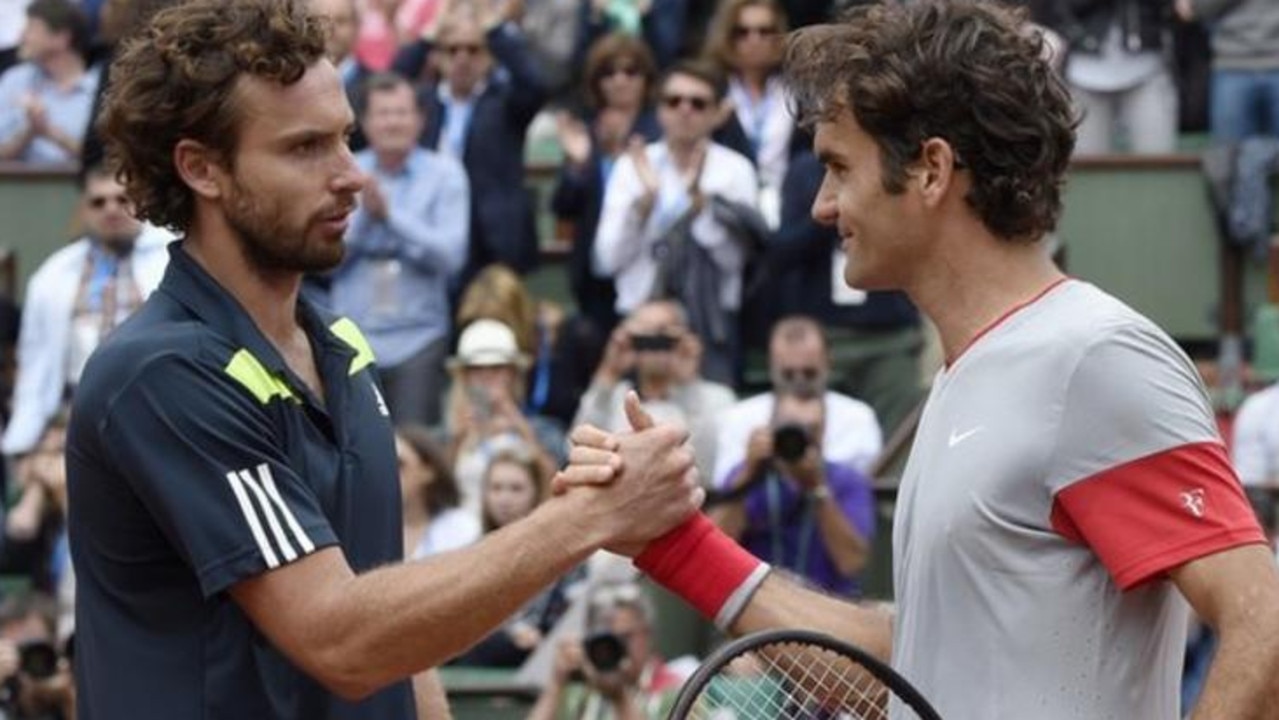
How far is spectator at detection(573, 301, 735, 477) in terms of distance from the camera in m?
10.9

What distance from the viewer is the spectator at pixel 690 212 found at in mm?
11859

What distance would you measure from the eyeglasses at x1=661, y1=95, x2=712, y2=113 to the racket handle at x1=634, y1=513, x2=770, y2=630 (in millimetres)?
7292

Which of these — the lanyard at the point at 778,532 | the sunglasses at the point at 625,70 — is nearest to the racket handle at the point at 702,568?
the lanyard at the point at 778,532

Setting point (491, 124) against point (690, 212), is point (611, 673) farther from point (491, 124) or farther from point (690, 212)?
point (491, 124)

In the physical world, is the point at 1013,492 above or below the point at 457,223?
above

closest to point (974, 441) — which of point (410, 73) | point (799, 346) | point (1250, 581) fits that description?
point (1250, 581)

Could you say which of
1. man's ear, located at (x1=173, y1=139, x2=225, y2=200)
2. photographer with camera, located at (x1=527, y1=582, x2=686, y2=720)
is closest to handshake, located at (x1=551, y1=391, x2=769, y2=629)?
man's ear, located at (x1=173, y1=139, x2=225, y2=200)

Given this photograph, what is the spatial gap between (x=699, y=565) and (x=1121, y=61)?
8.92 m

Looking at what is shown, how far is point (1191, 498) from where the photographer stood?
12.9 feet

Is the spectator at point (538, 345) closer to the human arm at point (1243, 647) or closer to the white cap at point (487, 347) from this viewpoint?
the white cap at point (487, 347)

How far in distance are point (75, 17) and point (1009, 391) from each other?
10055mm

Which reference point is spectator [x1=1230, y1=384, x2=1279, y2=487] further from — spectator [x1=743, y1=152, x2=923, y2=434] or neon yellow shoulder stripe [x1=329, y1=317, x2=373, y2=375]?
neon yellow shoulder stripe [x1=329, y1=317, x2=373, y2=375]

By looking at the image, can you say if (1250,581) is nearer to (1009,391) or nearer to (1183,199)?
(1009,391)

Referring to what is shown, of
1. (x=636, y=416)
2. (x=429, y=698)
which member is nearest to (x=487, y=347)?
(x=429, y=698)
